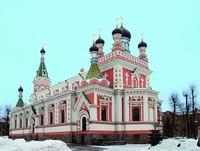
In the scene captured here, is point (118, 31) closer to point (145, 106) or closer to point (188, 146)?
point (145, 106)

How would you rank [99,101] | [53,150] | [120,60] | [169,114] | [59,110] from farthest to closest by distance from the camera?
[169,114] → [59,110] → [120,60] → [99,101] → [53,150]

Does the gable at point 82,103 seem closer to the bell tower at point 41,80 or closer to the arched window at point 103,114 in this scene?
the arched window at point 103,114

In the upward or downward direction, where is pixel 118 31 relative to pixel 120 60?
upward

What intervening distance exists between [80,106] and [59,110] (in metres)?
5.14

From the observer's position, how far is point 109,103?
29281 millimetres

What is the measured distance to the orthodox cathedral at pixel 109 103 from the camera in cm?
2808

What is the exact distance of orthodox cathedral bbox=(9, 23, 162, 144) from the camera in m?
28.1

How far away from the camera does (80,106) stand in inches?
1146

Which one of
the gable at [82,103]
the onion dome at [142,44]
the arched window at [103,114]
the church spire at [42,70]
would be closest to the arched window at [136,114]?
the arched window at [103,114]

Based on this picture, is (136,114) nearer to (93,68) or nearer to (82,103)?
(82,103)

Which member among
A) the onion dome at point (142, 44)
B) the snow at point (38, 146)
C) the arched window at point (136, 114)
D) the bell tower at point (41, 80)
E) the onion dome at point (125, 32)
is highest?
the onion dome at point (125, 32)

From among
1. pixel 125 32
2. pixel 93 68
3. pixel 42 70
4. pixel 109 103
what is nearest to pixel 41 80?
pixel 42 70

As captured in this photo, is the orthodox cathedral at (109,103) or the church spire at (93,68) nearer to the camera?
the orthodox cathedral at (109,103)

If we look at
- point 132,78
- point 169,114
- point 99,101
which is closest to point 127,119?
point 99,101
